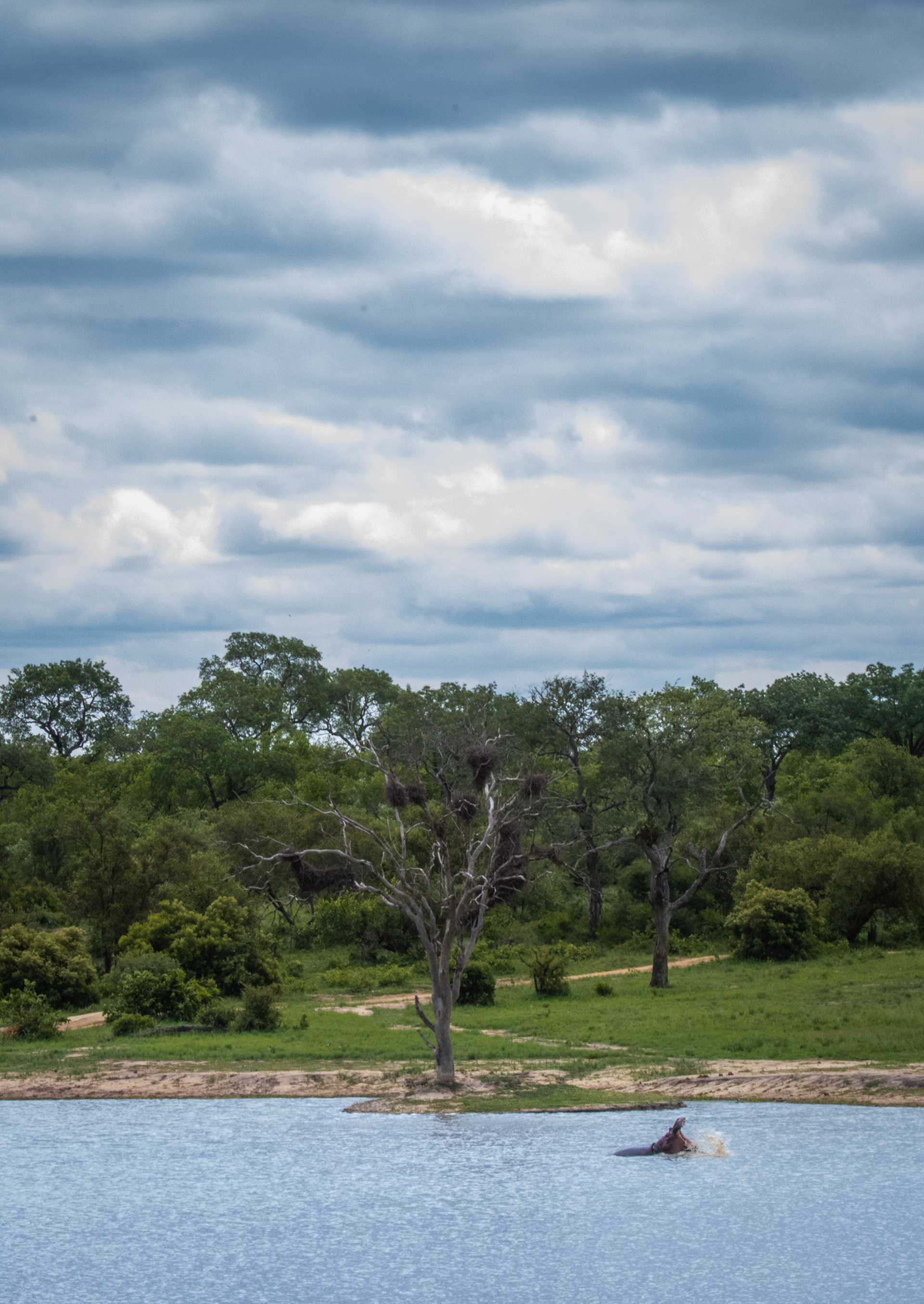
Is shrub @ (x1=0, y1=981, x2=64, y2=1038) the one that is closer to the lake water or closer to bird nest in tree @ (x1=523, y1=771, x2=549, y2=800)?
the lake water

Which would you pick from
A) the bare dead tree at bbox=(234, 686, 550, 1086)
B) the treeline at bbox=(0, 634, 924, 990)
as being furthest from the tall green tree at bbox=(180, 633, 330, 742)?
the bare dead tree at bbox=(234, 686, 550, 1086)

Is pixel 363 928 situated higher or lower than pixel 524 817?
lower

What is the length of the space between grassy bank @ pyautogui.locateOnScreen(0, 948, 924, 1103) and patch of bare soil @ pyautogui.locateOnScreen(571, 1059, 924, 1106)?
2.91ft

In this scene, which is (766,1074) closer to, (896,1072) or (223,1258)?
(896,1072)

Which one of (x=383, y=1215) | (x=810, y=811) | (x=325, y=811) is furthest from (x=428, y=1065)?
(x=810, y=811)

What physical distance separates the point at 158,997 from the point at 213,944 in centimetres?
402

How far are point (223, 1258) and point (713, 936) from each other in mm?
43237

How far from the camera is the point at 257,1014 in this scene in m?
36.6

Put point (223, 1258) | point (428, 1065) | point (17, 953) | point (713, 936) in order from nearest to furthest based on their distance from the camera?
point (223, 1258) → point (428, 1065) → point (17, 953) → point (713, 936)

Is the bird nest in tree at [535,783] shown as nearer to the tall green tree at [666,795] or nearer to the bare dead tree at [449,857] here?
the bare dead tree at [449,857]

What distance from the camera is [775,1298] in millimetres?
16656

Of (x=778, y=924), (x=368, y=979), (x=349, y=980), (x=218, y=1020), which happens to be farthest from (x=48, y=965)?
(x=778, y=924)

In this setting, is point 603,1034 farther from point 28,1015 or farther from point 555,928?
point 555,928

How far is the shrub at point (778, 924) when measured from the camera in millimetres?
48750
